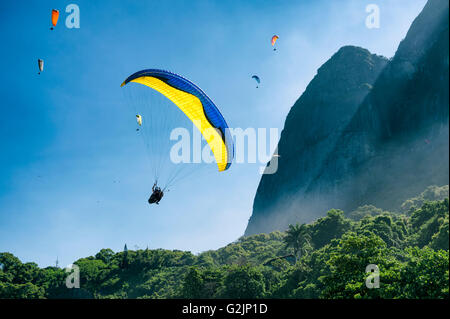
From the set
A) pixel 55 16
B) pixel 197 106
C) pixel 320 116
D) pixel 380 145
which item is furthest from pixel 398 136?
pixel 55 16

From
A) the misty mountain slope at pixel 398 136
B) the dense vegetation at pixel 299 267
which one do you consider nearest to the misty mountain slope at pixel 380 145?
the misty mountain slope at pixel 398 136

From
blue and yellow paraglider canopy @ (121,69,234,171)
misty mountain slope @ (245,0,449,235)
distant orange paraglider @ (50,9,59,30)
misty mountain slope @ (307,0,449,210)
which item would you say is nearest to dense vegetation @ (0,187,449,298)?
blue and yellow paraglider canopy @ (121,69,234,171)

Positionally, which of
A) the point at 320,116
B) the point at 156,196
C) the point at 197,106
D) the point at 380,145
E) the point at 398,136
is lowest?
the point at 156,196

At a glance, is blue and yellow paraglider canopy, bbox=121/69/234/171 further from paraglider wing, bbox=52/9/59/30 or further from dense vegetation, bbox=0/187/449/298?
dense vegetation, bbox=0/187/449/298

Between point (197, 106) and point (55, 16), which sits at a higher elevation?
point (55, 16)

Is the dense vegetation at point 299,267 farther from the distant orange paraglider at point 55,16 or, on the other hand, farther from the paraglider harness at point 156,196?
the distant orange paraglider at point 55,16

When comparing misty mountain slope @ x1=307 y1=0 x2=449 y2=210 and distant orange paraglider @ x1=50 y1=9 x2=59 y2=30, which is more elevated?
misty mountain slope @ x1=307 y1=0 x2=449 y2=210

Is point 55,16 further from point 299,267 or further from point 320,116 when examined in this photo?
point 320,116
